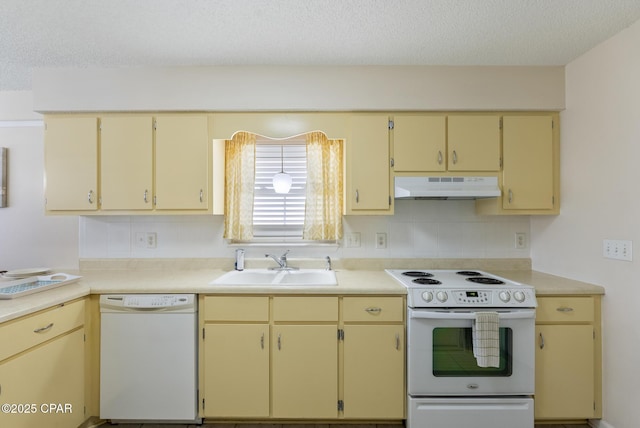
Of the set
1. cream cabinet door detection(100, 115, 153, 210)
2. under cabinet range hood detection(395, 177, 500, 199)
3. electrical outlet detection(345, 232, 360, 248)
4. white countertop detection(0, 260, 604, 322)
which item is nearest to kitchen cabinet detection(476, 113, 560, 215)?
under cabinet range hood detection(395, 177, 500, 199)

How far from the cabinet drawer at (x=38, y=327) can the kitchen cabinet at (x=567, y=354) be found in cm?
274

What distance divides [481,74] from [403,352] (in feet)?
6.44

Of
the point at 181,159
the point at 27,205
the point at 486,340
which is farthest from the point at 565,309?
the point at 27,205

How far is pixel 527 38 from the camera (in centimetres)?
202

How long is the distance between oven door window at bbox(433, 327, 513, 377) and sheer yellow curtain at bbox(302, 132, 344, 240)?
41.6 inches

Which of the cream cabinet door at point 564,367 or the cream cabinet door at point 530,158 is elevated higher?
the cream cabinet door at point 530,158

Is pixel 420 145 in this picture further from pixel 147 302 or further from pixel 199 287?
pixel 147 302

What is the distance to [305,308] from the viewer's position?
2057mm

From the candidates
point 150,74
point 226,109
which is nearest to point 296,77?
point 226,109

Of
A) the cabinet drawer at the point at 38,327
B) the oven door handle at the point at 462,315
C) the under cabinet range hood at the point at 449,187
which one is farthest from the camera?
the under cabinet range hood at the point at 449,187

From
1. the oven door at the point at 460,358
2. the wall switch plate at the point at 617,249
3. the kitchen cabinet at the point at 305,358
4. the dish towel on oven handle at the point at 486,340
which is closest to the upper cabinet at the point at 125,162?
the kitchen cabinet at the point at 305,358

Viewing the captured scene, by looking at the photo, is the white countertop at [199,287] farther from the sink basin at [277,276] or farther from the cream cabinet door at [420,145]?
the cream cabinet door at [420,145]

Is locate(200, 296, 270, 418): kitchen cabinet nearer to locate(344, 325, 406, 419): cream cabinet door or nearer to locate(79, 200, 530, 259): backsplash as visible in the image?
locate(344, 325, 406, 419): cream cabinet door

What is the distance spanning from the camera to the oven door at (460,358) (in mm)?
1962
